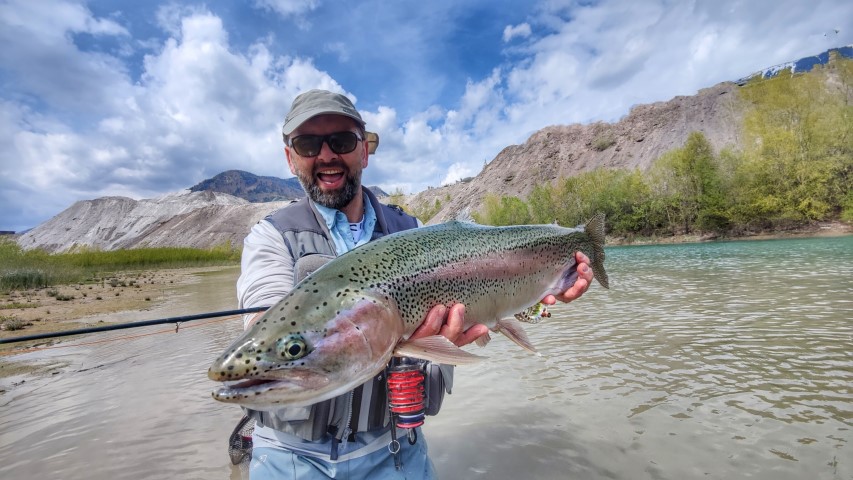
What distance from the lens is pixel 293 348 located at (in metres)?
1.60

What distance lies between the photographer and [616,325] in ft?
32.2

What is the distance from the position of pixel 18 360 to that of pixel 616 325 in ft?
47.6

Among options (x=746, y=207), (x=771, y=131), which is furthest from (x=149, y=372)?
(x=771, y=131)

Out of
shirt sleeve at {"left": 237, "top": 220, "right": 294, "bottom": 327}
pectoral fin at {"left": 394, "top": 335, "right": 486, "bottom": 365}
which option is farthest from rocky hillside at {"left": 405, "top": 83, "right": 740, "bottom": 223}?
pectoral fin at {"left": 394, "top": 335, "right": 486, "bottom": 365}

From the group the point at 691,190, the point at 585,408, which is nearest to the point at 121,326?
the point at 585,408

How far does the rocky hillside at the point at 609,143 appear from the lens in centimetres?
8038

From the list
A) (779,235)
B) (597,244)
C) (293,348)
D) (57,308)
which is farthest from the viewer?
(779,235)

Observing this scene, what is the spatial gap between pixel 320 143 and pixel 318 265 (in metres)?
0.91

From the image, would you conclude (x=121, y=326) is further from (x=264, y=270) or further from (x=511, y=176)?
(x=511, y=176)

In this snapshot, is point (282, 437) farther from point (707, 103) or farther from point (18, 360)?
point (707, 103)

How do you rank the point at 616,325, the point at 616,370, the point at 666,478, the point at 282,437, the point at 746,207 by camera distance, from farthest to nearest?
the point at 746,207 → the point at 616,325 → the point at 616,370 → the point at 666,478 → the point at 282,437

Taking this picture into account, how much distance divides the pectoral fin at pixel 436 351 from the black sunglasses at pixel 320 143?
4.52 feet

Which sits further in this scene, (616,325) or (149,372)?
(616,325)

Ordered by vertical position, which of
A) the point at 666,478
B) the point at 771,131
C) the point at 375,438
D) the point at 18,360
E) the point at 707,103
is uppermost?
the point at 707,103
